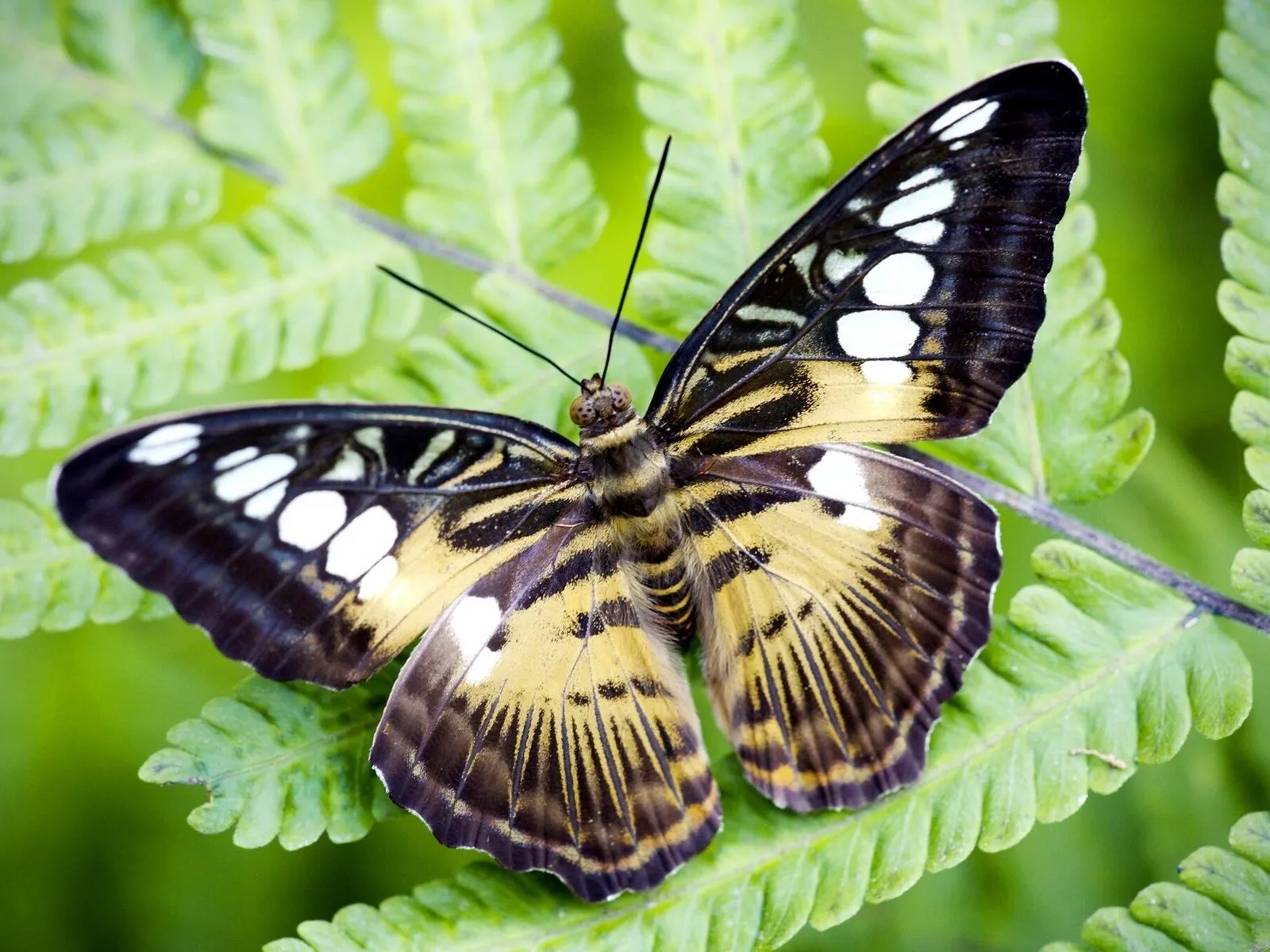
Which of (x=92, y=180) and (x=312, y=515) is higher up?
(x=92, y=180)

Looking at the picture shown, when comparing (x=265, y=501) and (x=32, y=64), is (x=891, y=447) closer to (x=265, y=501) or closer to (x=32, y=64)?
(x=265, y=501)

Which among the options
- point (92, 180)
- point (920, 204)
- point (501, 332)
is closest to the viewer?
point (920, 204)

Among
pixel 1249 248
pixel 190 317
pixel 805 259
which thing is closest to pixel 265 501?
pixel 190 317

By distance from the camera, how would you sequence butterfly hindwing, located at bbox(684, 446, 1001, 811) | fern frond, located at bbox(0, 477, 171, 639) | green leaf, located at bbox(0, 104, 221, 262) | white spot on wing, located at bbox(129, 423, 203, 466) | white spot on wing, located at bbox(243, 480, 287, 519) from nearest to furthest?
white spot on wing, located at bbox(129, 423, 203, 466) < white spot on wing, located at bbox(243, 480, 287, 519) < butterfly hindwing, located at bbox(684, 446, 1001, 811) < fern frond, located at bbox(0, 477, 171, 639) < green leaf, located at bbox(0, 104, 221, 262)

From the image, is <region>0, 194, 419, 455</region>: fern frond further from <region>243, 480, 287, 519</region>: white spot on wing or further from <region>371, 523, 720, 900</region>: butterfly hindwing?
<region>371, 523, 720, 900</region>: butterfly hindwing

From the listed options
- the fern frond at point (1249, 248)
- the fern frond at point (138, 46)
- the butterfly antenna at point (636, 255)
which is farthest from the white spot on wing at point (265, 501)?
the fern frond at point (1249, 248)

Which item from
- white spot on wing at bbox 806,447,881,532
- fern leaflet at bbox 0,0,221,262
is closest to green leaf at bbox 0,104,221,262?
fern leaflet at bbox 0,0,221,262
